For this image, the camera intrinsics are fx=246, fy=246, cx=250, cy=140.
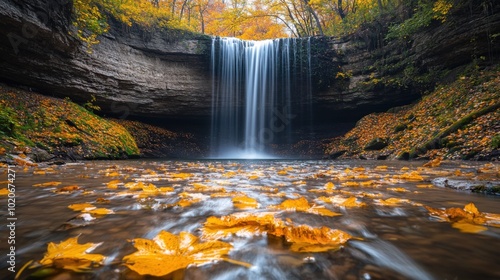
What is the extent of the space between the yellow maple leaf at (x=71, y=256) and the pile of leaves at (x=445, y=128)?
22.8ft

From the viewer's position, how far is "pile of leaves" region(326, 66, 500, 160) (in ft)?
19.3

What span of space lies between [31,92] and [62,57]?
178cm

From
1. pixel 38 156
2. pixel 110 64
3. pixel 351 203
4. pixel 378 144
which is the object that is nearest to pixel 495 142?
pixel 378 144

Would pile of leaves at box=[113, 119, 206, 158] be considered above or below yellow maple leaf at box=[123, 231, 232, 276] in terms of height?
above

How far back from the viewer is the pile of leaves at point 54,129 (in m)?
6.08

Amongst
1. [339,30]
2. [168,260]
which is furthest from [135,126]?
[168,260]

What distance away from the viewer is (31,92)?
9.52 metres

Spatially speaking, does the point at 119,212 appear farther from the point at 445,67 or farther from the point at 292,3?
the point at 292,3

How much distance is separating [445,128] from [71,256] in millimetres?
9097

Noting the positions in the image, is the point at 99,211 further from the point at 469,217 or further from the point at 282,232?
the point at 469,217

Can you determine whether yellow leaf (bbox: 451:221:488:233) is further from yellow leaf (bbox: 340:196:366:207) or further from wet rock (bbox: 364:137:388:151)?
wet rock (bbox: 364:137:388:151)

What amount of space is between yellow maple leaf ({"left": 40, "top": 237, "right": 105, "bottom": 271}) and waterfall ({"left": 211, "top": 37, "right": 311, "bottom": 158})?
14100 mm

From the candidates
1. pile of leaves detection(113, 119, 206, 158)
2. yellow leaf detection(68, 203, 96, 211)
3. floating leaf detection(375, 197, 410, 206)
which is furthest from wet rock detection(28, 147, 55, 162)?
pile of leaves detection(113, 119, 206, 158)

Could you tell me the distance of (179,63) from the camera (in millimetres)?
14031
